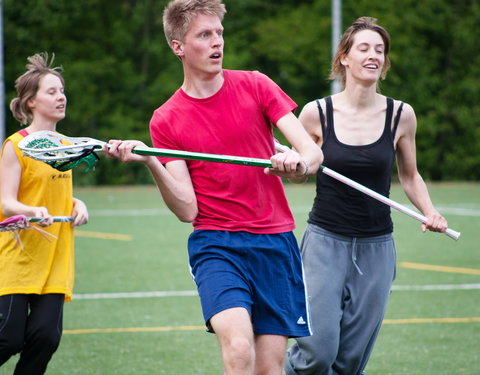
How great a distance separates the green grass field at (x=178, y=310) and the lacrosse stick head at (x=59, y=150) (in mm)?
2505

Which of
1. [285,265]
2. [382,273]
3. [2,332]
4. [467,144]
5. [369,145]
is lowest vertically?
[467,144]

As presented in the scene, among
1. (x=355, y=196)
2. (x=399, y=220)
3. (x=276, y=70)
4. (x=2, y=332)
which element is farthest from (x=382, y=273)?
(x=276, y=70)

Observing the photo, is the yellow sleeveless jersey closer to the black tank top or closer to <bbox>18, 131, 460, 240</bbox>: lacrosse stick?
<bbox>18, 131, 460, 240</bbox>: lacrosse stick

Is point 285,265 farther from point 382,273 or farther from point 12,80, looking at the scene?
point 12,80

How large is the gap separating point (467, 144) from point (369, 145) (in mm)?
23951

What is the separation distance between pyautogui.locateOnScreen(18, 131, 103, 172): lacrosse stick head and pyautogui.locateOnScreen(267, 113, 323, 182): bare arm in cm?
86

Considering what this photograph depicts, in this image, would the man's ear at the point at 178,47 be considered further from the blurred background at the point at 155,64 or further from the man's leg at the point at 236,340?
the blurred background at the point at 155,64

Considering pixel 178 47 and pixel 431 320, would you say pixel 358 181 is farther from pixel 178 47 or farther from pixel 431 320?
pixel 431 320

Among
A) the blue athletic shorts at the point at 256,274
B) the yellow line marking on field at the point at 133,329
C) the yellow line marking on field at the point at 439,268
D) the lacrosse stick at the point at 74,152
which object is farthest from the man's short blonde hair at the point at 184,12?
the yellow line marking on field at the point at 439,268

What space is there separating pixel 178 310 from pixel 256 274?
4.54 meters

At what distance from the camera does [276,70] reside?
3114 cm

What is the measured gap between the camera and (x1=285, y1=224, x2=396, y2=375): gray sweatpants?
16.9ft

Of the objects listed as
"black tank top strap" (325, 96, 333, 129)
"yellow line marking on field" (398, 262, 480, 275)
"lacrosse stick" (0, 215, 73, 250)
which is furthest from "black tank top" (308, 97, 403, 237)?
"yellow line marking on field" (398, 262, 480, 275)

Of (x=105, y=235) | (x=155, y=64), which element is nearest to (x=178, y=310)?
(x=105, y=235)
